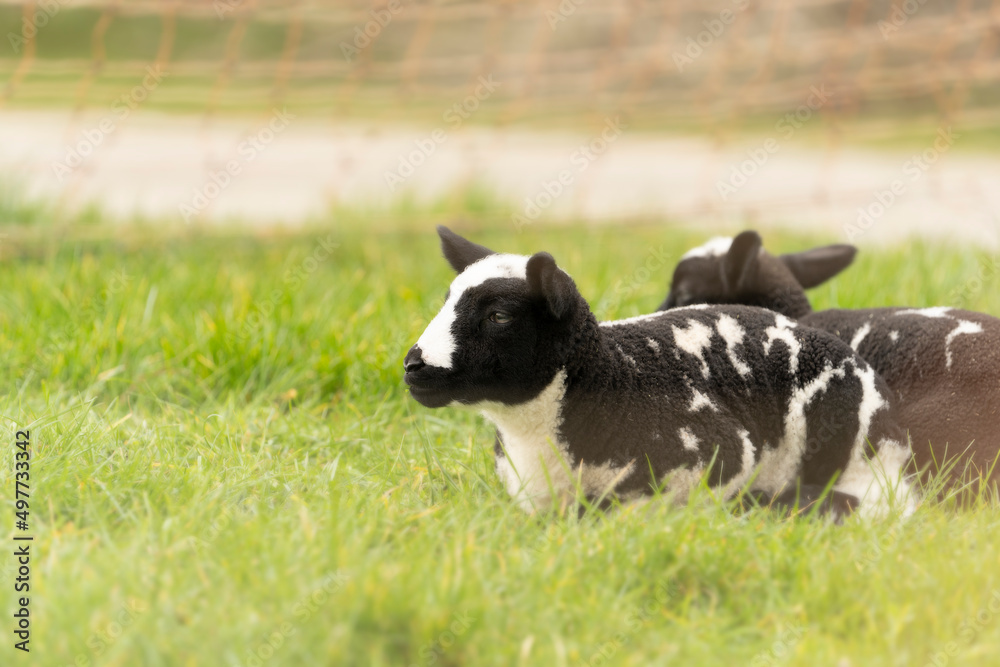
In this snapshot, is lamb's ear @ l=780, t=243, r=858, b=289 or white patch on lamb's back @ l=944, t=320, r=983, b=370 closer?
white patch on lamb's back @ l=944, t=320, r=983, b=370

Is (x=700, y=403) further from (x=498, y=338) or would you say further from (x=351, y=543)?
(x=351, y=543)

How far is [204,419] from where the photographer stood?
359 cm

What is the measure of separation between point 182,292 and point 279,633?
2.97 m

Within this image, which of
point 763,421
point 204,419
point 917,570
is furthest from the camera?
point 204,419

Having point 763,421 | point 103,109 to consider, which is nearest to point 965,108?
point 103,109

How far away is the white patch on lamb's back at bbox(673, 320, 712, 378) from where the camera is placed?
2.97 meters

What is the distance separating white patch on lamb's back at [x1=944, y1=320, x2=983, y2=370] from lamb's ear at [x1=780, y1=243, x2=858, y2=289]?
785 mm

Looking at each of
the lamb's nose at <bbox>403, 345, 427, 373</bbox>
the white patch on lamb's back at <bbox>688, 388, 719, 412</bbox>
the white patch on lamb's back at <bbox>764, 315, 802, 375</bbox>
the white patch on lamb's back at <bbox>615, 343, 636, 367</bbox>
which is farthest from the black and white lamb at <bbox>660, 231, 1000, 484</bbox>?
the lamb's nose at <bbox>403, 345, 427, 373</bbox>

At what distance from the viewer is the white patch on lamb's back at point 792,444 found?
9.89ft

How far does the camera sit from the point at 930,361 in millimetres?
3195

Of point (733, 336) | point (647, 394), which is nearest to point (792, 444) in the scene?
point (733, 336)

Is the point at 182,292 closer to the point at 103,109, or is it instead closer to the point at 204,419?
the point at 204,419

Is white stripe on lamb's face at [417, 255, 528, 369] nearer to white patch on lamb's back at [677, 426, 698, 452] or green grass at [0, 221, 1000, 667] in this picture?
green grass at [0, 221, 1000, 667]

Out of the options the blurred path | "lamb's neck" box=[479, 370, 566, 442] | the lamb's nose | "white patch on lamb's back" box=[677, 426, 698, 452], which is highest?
the lamb's nose
